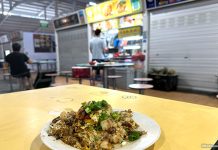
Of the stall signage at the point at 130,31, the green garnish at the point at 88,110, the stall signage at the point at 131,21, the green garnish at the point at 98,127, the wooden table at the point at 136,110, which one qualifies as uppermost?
the stall signage at the point at 131,21

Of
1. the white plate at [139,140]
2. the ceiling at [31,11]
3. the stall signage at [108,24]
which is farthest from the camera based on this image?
the ceiling at [31,11]

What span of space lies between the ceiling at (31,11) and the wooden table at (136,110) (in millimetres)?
10295

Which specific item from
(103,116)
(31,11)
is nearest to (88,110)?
(103,116)

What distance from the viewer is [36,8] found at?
12.4 metres

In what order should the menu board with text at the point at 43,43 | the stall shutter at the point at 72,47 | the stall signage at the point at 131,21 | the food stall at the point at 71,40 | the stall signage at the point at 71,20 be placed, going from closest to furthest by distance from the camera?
the stall signage at the point at 131,21
the stall signage at the point at 71,20
the food stall at the point at 71,40
the stall shutter at the point at 72,47
the menu board with text at the point at 43,43

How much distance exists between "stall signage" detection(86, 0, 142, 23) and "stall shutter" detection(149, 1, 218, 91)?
60 centimetres

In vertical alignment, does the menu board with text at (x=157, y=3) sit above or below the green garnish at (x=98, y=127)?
above

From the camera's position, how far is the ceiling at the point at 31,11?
11.2 metres

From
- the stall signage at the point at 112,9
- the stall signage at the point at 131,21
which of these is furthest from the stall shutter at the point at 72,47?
the stall signage at the point at 131,21

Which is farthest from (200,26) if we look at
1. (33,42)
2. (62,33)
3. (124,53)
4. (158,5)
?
(33,42)

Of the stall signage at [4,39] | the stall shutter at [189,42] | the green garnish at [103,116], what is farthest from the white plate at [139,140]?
the stall signage at [4,39]

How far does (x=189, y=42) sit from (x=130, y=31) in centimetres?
190

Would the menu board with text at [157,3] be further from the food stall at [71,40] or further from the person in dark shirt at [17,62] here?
the person in dark shirt at [17,62]

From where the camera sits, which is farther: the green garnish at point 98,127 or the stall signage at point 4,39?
the stall signage at point 4,39
